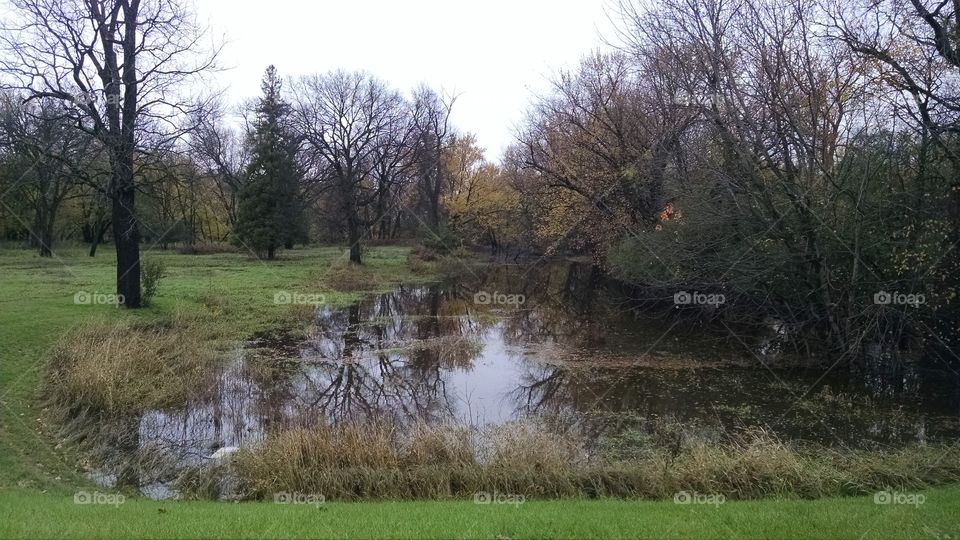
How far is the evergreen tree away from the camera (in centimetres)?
3694

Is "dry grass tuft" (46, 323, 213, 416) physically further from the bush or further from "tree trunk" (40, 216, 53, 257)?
"tree trunk" (40, 216, 53, 257)

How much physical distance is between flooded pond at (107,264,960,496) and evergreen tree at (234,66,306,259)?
18733mm

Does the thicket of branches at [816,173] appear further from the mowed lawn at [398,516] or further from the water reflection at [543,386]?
the mowed lawn at [398,516]

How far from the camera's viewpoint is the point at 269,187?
37.0m

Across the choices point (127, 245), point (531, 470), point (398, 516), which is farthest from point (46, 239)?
point (398, 516)

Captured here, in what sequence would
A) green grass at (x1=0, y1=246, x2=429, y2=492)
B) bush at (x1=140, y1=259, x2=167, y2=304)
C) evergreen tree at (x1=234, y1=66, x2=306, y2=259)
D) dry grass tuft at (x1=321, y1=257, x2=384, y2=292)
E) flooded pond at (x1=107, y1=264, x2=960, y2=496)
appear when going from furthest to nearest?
evergreen tree at (x1=234, y1=66, x2=306, y2=259), dry grass tuft at (x1=321, y1=257, x2=384, y2=292), bush at (x1=140, y1=259, x2=167, y2=304), flooded pond at (x1=107, y1=264, x2=960, y2=496), green grass at (x1=0, y1=246, x2=429, y2=492)

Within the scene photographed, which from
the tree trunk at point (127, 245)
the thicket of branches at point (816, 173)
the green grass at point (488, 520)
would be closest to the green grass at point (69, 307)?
the tree trunk at point (127, 245)

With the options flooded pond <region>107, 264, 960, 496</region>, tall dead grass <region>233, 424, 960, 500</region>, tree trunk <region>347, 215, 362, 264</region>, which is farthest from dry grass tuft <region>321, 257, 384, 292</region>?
tall dead grass <region>233, 424, 960, 500</region>

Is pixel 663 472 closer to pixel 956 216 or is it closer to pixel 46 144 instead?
pixel 956 216

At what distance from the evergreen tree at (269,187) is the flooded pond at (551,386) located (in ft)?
61.5

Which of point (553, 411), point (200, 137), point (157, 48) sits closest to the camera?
point (553, 411)

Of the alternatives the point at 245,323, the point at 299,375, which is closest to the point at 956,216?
the point at 299,375

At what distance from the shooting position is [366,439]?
8422 mm

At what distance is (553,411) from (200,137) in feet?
41.2
